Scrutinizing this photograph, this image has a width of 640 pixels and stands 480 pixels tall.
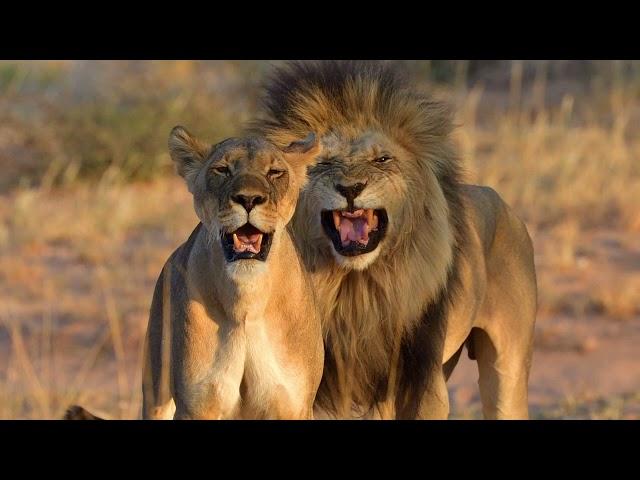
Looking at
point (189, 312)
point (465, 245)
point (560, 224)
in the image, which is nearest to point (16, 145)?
point (560, 224)

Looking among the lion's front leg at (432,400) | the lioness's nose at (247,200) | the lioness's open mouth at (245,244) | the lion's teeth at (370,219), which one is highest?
the lion's teeth at (370,219)

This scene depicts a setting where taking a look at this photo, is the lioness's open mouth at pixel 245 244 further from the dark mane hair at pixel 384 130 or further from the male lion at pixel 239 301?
the dark mane hair at pixel 384 130

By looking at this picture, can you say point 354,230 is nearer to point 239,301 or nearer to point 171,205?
point 239,301

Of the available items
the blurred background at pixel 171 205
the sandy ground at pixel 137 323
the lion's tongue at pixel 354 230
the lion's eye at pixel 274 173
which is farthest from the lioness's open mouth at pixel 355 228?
the sandy ground at pixel 137 323

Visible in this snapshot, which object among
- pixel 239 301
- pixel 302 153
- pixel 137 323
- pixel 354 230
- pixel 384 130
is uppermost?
pixel 384 130

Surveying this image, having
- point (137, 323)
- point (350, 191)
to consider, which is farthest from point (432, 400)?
point (137, 323)

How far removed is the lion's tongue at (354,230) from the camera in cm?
461

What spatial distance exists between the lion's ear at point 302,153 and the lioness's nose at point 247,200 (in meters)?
0.34

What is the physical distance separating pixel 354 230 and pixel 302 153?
602 millimetres

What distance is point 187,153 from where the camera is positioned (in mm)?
4098

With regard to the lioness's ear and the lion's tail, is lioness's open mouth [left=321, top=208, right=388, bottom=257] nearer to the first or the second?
the lioness's ear

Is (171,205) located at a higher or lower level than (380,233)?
higher

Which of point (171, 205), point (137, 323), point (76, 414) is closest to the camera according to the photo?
point (76, 414)
